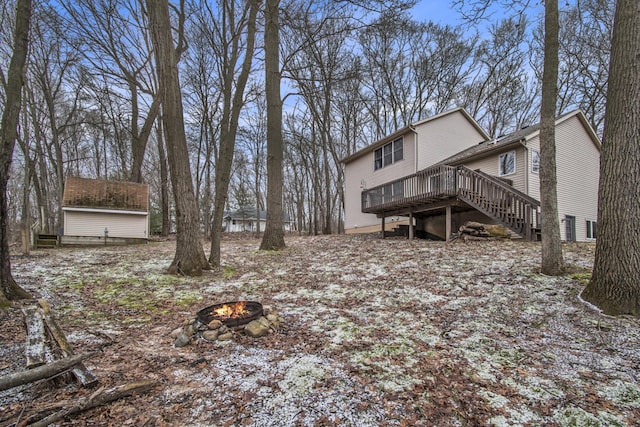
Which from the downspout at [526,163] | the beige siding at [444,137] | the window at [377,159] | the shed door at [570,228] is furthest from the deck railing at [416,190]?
the shed door at [570,228]

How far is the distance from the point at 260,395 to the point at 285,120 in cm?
2223

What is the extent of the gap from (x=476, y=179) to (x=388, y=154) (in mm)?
6374

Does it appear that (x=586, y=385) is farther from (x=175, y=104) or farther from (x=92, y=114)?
(x=92, y=114)

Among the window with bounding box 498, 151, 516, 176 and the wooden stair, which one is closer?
the wooden stair

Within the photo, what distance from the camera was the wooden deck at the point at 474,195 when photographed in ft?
32.3

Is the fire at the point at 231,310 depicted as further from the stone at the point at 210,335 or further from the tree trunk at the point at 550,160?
the tree trunk at the point at 550,160

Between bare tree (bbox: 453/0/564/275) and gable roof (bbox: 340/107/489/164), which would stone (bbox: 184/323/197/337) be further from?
gable roof (bbox: 340/107/489/164)

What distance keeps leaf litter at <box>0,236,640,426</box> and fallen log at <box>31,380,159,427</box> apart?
0.06 m

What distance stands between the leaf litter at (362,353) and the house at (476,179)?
452 cm

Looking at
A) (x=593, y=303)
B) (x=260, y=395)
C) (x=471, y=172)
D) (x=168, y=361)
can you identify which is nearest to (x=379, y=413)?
(x=260, y=395)

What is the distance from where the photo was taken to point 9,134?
439 centimetres

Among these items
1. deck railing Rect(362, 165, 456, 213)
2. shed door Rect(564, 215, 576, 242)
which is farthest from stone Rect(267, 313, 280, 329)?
shed door Rect(564, 215, 576, 242)

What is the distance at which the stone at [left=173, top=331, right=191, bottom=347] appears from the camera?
338cm

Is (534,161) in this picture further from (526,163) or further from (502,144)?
(502,144)
